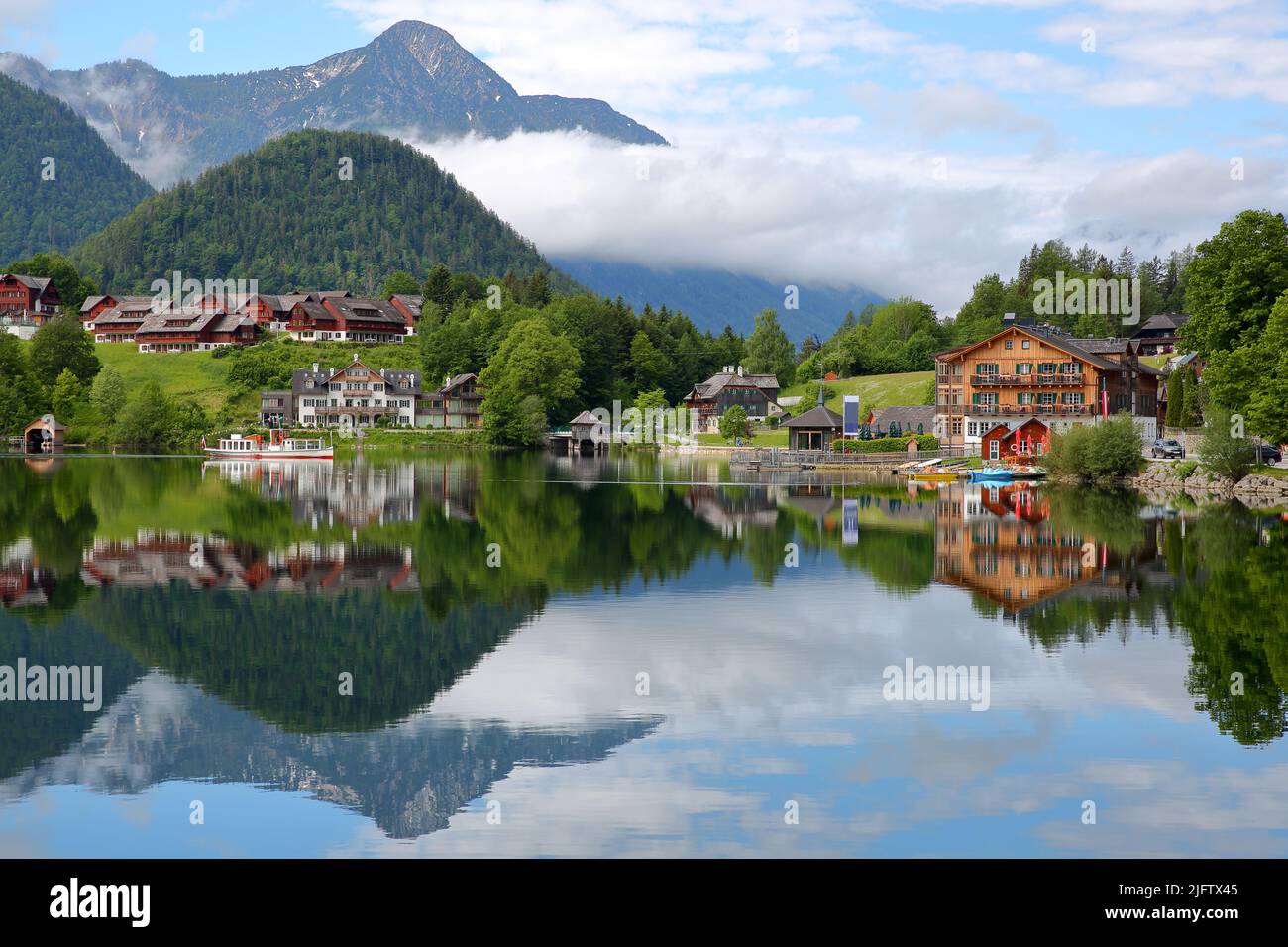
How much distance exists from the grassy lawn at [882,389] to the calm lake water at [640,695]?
71881 millimetres

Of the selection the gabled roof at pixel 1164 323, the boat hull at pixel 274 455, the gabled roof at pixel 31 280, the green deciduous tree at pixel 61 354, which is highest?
the gabled roof at pixel 31 280

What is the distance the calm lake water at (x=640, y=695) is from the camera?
43.9ft

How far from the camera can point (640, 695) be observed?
60.3 ft

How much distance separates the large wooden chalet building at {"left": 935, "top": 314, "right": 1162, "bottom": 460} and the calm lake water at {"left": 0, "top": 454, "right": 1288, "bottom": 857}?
4888 cm

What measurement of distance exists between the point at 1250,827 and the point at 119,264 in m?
200

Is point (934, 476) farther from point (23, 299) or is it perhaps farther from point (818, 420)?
point (23, 299)

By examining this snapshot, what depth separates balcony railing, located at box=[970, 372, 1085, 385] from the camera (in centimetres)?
8631

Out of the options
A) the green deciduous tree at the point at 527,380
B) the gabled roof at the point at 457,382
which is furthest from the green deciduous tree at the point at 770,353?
the gabled roof at the point at 457,382

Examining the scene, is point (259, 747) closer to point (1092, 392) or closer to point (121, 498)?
point (121, 498)

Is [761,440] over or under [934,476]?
over

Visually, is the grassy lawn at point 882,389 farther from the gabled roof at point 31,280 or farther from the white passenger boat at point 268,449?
the gabled roof at point 31,280

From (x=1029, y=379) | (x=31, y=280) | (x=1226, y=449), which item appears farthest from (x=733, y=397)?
(x=31, y=280)

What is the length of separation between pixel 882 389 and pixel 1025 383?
2895 centimetres
